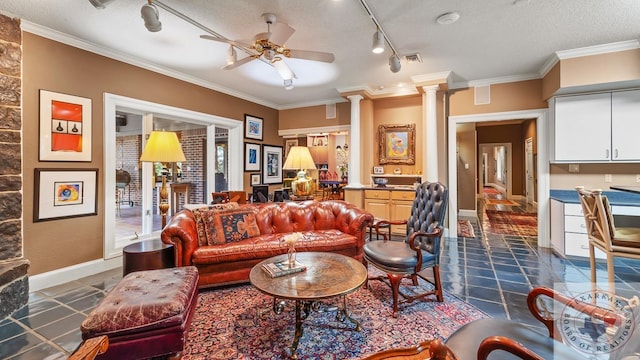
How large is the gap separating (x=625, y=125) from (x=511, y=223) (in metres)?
2.91

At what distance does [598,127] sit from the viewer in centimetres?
392

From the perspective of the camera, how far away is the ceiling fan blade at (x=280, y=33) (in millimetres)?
2476

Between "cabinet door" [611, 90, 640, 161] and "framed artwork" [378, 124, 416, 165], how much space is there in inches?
109

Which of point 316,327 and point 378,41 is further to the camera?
point 378,41

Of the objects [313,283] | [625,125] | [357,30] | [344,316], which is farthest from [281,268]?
[625,125]

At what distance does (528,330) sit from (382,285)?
179 centimetres

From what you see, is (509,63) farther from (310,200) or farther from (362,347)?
(362,347)

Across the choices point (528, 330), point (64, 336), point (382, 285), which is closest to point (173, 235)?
point (64, 336)

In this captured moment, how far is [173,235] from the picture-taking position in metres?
2.79

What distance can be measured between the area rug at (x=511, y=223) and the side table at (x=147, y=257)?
5540mm

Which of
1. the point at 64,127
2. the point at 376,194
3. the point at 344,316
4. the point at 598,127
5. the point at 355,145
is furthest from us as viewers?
the point at 355,145

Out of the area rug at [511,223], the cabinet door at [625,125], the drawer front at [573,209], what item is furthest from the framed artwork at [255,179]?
the cabinet door at [625,125]

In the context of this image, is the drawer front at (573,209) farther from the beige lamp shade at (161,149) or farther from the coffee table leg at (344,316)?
the beige lamp shade at (161,149)

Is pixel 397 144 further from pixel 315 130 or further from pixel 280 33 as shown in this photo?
pixel 280 33
